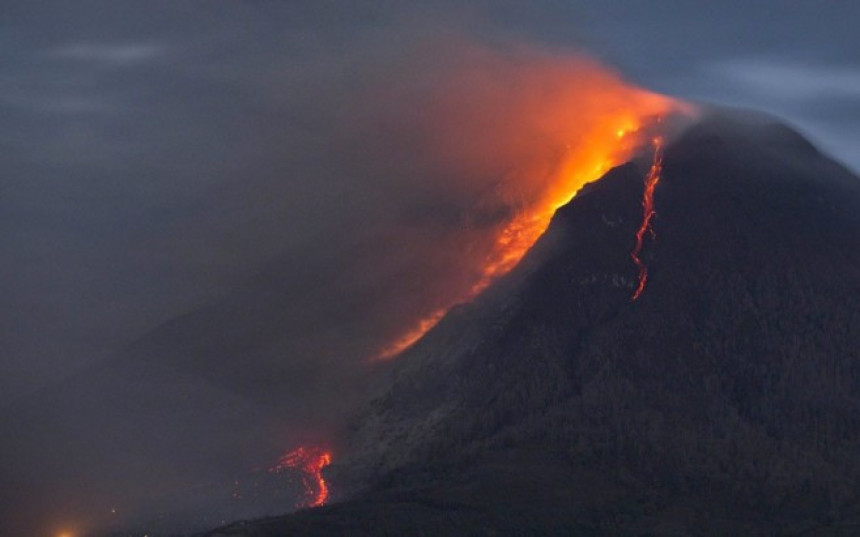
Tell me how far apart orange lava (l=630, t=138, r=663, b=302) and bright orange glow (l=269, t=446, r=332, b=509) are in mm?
16081

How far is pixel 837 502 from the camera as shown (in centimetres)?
7469

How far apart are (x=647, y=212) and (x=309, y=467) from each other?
21607 millimetres

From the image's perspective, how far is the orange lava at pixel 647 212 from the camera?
88.2 metres

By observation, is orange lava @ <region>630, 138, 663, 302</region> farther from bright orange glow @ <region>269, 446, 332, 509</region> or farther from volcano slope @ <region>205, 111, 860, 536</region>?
bright orange glow @ <region>269, 446, 332, 509</region>

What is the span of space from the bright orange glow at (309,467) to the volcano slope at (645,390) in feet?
2.85

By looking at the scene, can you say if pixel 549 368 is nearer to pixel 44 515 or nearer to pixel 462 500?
pixel 462 500

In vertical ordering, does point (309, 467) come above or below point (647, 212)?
below

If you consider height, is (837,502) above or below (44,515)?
below

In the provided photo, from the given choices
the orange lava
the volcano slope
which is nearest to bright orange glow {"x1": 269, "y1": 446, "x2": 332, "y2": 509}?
the volcano slope

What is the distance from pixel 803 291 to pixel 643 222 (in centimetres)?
841

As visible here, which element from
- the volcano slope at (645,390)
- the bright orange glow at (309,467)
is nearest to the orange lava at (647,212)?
the volcano slope at (645,390)

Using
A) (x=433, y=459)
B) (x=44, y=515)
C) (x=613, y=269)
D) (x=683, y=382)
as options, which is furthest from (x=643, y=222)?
(x=44, y=515)

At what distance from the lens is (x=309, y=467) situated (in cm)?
8231

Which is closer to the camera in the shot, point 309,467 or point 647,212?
point 309,467
